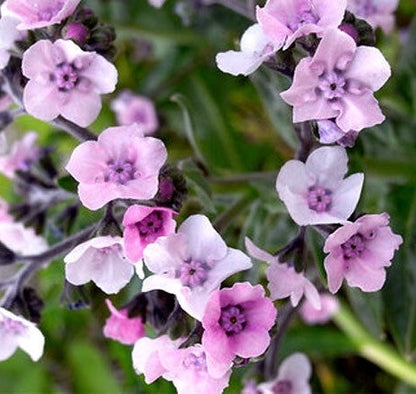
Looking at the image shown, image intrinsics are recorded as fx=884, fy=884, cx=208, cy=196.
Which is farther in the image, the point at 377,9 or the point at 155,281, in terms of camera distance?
the point at 377,9

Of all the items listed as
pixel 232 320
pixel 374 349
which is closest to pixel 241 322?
pixel 232 320

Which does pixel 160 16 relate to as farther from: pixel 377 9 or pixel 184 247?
pixel 184 247

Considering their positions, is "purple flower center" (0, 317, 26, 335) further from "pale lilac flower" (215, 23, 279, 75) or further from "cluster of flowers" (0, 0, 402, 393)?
"pale lilac flower" (215, 23, 279, 75)

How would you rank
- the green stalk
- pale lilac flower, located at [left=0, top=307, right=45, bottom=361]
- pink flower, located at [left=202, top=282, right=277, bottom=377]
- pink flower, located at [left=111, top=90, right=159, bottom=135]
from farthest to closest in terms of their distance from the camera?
pink flower, located at [left=111, top=90, right=159, bottom=135] → the green stalk → pale lilac flower, located at [left=0, top=307, right=45, bottom=361] → pink flower, located at [left=202, top=282, right=277, bottom=377]

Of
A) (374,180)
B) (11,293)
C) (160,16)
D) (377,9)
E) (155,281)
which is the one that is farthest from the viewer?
(160,16)

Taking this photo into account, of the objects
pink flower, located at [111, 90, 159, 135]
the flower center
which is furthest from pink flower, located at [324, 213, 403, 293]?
pink flower, located at [111, 90, 159, 135]

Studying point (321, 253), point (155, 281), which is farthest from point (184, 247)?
point (321, 253)
